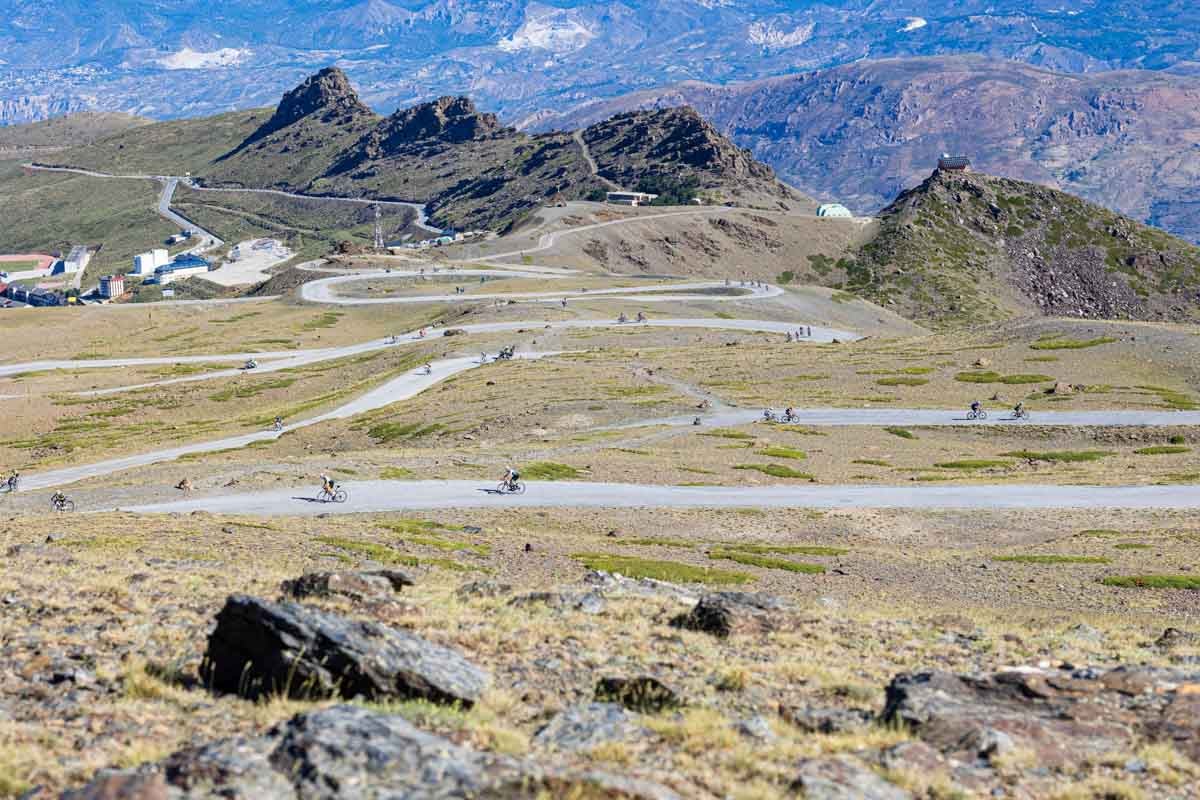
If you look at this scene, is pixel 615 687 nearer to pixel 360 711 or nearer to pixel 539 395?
pixel 360 711

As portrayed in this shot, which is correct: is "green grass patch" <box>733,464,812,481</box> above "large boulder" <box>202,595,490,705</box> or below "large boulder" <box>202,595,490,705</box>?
below

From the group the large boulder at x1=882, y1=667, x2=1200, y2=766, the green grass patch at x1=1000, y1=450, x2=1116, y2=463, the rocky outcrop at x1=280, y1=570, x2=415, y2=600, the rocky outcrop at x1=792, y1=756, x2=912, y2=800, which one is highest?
the rocky outcrop at x1=280, y1=570, x2=415, y2=600

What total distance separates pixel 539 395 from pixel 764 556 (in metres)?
48.1

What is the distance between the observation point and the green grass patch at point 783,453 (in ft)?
233

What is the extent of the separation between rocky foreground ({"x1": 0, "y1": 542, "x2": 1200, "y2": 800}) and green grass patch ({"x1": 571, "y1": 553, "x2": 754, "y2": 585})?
14.9 m

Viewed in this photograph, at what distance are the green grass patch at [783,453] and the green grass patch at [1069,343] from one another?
46564 mm

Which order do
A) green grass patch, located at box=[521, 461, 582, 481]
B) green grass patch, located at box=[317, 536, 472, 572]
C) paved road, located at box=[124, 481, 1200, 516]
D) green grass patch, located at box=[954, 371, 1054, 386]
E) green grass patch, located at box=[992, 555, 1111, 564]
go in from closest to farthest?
green grass patch, located at box=[317, 536, 472, 572] < green grass patch, located at box=[992, 555, 1111, 564] < paved road, located at box=[124, 481, 1200, 516] < green grass patch, located at box=[521, 461, 582, 481] < green grass patch, located at box=[954, 371, 1054, 386]

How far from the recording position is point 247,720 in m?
16.8

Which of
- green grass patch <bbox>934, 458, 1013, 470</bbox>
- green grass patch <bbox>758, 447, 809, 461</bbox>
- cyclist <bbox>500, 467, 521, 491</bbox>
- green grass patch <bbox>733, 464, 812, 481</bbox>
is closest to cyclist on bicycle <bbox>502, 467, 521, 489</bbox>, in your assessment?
cyclist <bbox>500, 467, 521, 491</bbox>

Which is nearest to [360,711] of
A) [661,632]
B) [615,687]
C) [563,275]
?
[615,687]

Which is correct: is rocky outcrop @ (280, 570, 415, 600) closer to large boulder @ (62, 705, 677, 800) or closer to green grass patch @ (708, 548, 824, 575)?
large boulder @ (62, 705, 677, 800)

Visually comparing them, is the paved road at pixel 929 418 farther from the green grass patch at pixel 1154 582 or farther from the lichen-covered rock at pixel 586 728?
the lichen-covered rock at pixel 586 728

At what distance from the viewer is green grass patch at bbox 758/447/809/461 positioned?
71.0m

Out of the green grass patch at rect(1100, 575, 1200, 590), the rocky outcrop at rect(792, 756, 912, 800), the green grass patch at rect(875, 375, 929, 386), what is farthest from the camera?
the green grass patch at rect(875, 375, 929, 386)
